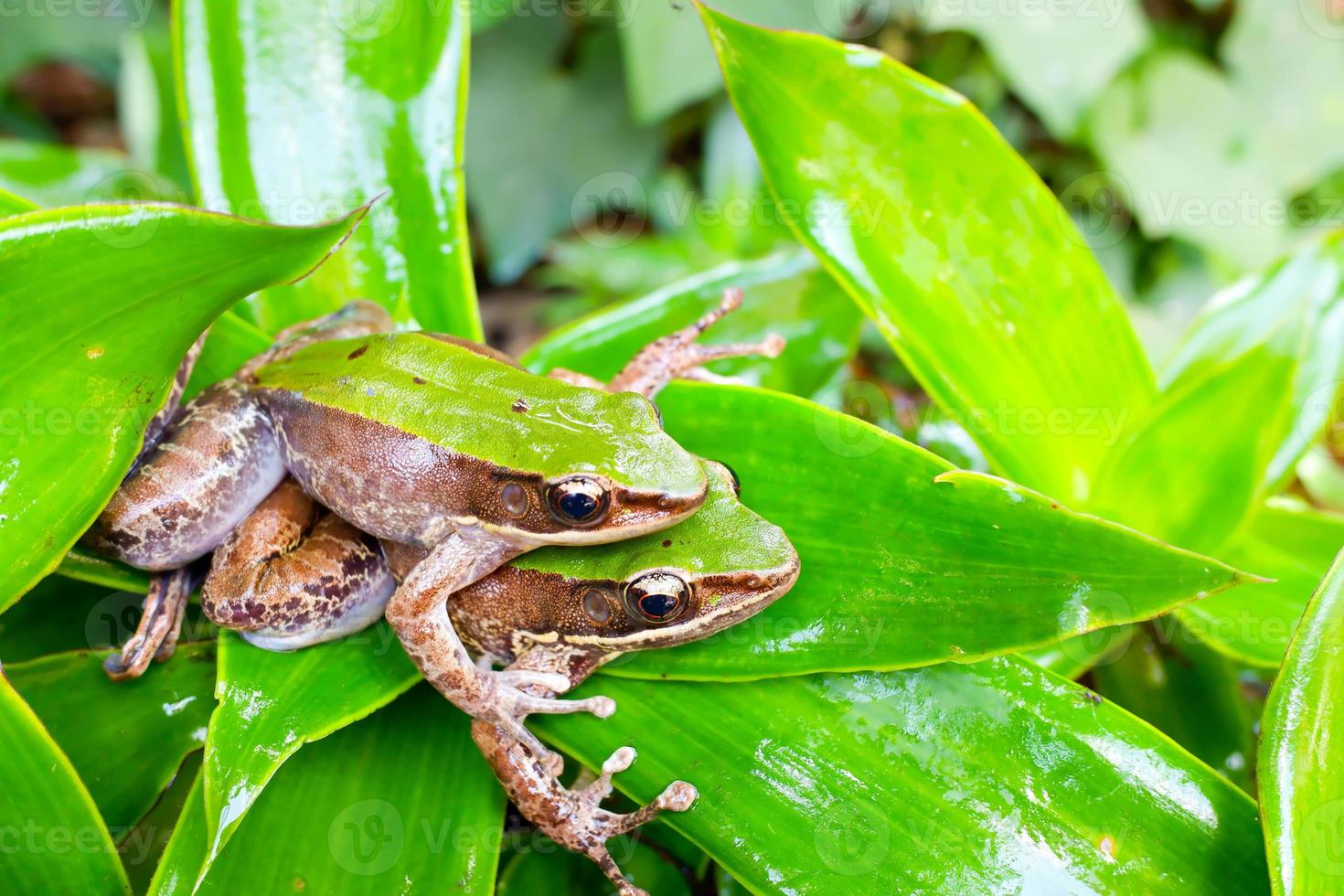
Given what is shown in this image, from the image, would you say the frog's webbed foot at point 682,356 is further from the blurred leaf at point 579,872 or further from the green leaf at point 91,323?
the blurred leaf at point 579,872

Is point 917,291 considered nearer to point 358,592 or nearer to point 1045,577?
point 1045,577

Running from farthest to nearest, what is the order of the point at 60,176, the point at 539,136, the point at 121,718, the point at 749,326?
the point at 539,136 → the point at 60,176 → the point at 749,326 → the point at 121,718

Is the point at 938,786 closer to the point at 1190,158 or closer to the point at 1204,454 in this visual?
the point at 1204,454

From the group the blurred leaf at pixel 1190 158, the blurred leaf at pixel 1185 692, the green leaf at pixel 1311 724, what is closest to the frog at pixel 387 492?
the green leaf at pixel 1311 724

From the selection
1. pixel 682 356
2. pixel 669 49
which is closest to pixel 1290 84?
pixel 669 49

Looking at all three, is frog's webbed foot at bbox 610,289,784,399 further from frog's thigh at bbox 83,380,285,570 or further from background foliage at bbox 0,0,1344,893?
frog's thigh at bbox 83,380,285,570
